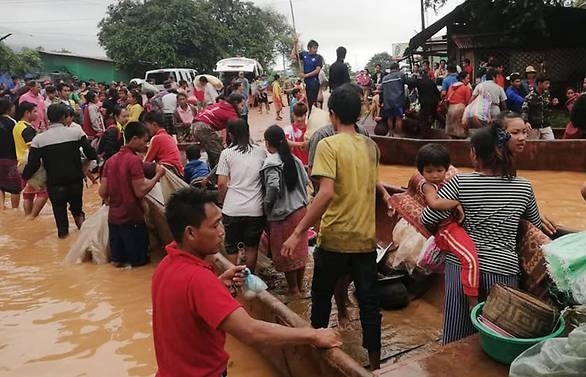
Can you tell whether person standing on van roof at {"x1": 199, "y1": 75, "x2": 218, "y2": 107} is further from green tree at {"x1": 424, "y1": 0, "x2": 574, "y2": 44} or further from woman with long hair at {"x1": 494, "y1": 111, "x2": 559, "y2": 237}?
woman with long hair at {"x1": 494, "y1": 111, "x2": 559, "y2": 237}

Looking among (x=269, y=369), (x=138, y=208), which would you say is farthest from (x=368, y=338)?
(x=138, y=208)

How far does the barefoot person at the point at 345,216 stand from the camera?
3322mm

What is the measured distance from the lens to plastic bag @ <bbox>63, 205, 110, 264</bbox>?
654 centimetres

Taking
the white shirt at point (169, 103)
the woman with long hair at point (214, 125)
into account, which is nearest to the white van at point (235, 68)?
the white shirt at point (169, 103)

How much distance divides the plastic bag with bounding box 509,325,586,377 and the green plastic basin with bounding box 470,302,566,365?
0.54 ft

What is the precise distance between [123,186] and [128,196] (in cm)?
13

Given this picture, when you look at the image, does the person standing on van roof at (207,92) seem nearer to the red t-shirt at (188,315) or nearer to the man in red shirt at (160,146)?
the man in red shirt at (160,146)

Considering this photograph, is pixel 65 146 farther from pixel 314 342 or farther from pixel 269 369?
pixel 314 342

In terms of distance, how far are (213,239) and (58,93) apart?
11.5 metres

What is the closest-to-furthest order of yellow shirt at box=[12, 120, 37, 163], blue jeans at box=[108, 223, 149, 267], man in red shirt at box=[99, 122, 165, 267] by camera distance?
1. man in red shirt at box=[99, 122, 165, 267]
2. blue jeans at box=[108, 223, 149, 267]
3. yellow shirt at box=[12, 120, 37, 163]

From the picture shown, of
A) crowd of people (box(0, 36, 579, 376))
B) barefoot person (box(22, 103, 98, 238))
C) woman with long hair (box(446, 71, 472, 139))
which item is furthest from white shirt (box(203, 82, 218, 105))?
barefoot person (box(22, 103, 98, 238))

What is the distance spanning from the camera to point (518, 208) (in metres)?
2.96

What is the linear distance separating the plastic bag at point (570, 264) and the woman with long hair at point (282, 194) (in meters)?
2.44

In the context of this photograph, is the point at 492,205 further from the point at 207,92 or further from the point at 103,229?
the point at 207,92
